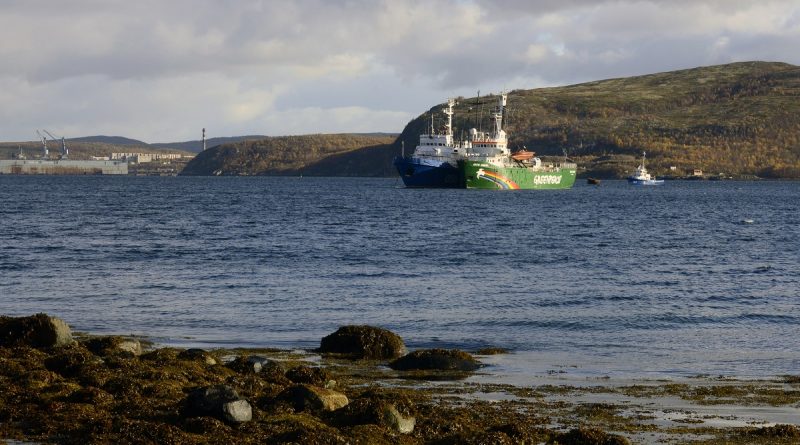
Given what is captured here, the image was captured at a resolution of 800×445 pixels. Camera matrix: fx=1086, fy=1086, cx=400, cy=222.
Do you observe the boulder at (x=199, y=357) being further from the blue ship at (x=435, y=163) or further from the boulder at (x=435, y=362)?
the blue ship at (x=435, y=163)

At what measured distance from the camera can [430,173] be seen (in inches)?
5650

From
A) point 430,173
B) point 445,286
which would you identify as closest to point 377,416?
point 445,286

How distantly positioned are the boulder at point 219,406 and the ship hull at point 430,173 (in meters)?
126

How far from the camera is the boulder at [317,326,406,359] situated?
21.1 m

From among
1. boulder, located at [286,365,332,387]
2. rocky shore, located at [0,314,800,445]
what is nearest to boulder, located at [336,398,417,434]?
rocky shore, located at [0,314,800,445]

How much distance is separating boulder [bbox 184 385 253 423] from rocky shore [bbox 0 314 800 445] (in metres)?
0.02

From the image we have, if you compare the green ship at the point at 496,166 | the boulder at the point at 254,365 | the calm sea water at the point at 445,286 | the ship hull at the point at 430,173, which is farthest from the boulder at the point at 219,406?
the ship hull at the point at 430,173

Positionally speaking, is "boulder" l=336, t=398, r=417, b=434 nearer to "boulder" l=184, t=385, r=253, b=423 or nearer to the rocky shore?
the rocky shore

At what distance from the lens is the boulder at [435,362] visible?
19625 mm

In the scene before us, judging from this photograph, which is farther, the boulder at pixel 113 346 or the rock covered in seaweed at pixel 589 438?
the boulder at pixel 113 346

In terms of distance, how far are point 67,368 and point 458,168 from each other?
12311 centimetres

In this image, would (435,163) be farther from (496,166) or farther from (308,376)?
(308,376)

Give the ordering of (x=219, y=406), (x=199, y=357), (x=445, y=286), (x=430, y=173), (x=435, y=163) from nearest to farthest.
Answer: (x=219, y=406) → (x=199, y=357) → (x=445, y=286) → (x=435, y=163) → (x=430, y=173)

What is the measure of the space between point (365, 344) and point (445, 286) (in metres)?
12.7
